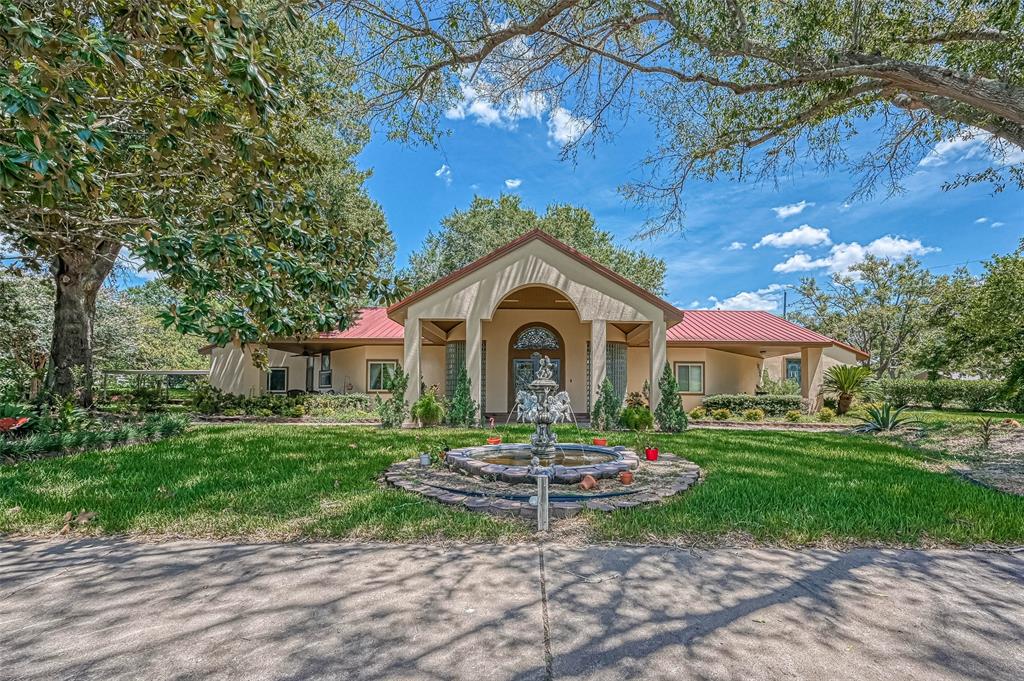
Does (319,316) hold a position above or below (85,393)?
above

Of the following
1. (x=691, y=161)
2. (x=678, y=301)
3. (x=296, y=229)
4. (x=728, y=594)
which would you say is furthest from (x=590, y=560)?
(x=678, y=301)

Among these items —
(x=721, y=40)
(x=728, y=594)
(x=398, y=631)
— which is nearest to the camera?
(x=398, y=631)

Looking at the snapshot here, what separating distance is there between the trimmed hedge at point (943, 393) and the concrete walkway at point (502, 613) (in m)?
24.3

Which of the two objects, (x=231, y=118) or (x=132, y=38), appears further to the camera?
(x=231, y=118)

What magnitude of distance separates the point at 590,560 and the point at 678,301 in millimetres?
29918

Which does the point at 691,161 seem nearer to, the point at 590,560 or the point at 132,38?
the point at 590,560

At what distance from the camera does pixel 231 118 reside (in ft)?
15.3

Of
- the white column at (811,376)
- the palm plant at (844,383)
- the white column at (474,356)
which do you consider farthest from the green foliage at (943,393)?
the white column at (474,356)

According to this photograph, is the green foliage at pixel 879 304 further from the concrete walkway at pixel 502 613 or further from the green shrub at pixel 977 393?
the concrete walkway at pixel 502 613

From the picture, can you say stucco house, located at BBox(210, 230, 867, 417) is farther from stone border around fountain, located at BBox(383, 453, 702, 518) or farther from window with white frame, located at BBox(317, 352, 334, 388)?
stone border around fountain, located at BBox(383, 453, 702, 518)

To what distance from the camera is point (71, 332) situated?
12.1 metres

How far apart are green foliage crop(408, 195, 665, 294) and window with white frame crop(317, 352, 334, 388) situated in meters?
10.0

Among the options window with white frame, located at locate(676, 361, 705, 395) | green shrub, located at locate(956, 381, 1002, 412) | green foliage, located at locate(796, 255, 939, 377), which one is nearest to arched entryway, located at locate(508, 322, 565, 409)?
window with white frame, located at locate(676, 361, 705, 395)

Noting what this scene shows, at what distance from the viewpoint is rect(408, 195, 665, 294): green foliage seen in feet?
96.3
